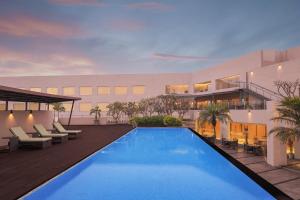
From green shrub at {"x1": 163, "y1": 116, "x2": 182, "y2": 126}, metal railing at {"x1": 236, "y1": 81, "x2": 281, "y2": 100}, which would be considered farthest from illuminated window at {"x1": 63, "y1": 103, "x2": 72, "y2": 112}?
metal railing at {"x1": 236, "y1": 81, "x2": 281, "y2": 100}

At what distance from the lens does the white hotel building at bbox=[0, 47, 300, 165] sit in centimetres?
2131

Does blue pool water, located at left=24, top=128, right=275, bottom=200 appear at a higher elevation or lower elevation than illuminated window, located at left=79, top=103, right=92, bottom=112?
lower

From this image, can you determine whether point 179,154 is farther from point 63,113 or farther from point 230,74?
point 63,113

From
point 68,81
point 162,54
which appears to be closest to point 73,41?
point 162,54

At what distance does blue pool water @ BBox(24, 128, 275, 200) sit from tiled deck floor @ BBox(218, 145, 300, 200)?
373cm

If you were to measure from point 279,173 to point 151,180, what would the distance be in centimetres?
1050

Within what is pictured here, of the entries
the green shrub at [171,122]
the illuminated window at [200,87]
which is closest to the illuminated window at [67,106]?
the illuminated window at [200,87]

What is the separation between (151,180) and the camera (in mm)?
7988

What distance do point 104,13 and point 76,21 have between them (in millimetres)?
2323

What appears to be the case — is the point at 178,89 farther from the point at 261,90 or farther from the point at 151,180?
the point at 151,180

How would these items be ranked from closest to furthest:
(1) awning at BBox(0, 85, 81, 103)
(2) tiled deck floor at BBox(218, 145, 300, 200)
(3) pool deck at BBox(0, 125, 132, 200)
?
(3) pool deck at BBox(0, 125, 132, 200) < (1) awning at BBox(0, 85, 81, 103) < (2) tiled deck floor at BBox(218, 145, 300, 200)

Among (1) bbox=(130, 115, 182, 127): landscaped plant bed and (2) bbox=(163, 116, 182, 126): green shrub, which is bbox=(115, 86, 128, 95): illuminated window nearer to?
(1) bbox=(130, 115, 182, 127): landscaped plant bed

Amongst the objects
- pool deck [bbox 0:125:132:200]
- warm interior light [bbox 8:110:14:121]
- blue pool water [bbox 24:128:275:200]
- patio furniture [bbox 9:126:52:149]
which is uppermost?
warm interior light [bbox 8:110:14:121]

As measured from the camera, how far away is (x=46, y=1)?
1703cm
